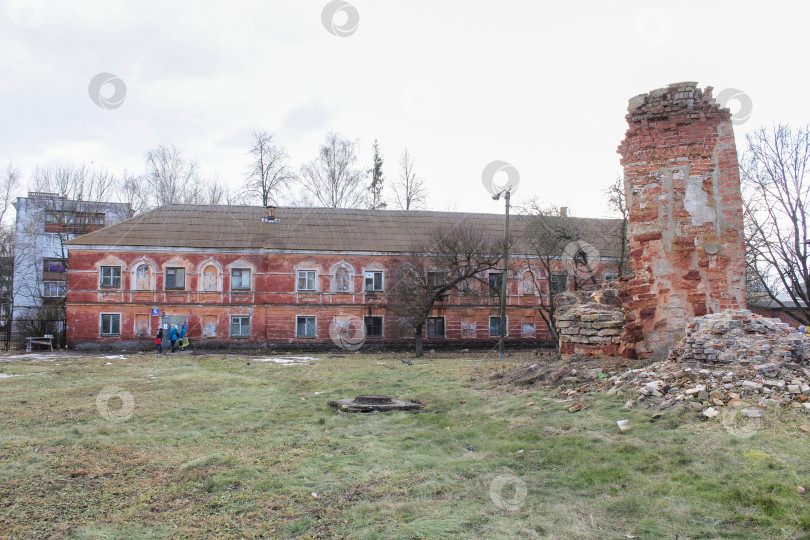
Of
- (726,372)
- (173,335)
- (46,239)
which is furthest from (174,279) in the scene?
(726,372)

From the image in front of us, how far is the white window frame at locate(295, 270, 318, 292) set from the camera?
2927 cm

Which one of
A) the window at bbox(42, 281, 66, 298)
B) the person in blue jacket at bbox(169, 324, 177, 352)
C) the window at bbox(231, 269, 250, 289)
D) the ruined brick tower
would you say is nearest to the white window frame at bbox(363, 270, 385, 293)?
the window at bbox(231, 269, 250, 289)

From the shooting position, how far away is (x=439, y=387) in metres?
13.0

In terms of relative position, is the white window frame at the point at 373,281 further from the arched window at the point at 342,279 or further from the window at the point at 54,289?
the window at the point at 54,289

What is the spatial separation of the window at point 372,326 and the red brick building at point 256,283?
0.06 meters

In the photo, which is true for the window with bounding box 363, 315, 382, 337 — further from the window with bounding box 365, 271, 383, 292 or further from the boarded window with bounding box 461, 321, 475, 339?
the boarded window with bounding box 461, 321, 475, 339

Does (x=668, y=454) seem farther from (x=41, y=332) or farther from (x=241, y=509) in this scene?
(x=41, y=332)

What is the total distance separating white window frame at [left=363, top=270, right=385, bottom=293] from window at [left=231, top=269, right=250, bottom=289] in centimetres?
655

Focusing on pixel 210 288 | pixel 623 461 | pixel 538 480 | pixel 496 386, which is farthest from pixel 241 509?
pixel 210 288

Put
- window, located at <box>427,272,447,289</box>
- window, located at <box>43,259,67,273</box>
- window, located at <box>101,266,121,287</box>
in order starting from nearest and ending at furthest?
window, located at <box>427,272,447,289</box> < window, located at <box>101,266,121,287</box> < window, located at <box>43,259,67,273</box>

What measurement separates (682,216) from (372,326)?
2116 centimetres

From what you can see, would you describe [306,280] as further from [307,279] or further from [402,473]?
[402,473]

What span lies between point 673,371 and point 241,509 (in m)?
6.58

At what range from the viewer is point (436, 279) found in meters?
27.5
